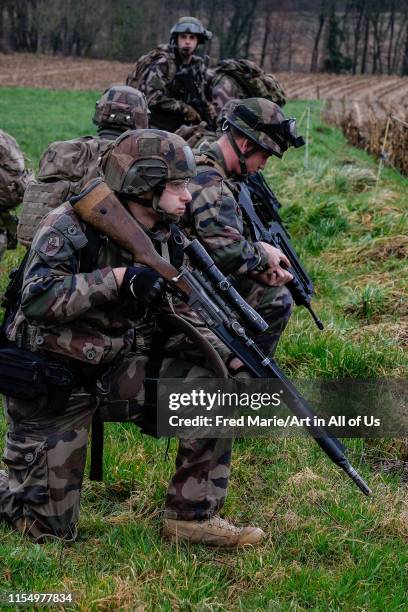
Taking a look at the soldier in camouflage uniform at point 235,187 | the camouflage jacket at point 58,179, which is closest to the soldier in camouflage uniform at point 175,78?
the camouflage jacket at point 58,179

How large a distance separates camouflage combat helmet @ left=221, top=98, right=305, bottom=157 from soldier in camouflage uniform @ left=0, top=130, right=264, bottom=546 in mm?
1218

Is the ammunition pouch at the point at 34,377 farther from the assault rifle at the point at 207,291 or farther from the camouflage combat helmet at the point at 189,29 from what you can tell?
the camouflage combat helmet at the point at 189,29

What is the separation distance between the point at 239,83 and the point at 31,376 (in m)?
6.71

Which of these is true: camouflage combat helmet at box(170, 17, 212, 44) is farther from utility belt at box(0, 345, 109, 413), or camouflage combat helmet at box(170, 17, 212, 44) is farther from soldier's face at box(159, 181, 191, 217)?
utility belt at box(0, 345, 109, 413)

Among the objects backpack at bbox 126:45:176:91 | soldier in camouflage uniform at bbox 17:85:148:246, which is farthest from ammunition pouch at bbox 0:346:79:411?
backpack at bbox 126:45:176:91

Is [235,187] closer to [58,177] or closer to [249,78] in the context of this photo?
[58,177]

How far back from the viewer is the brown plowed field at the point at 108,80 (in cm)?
4200

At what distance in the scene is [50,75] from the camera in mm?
47562

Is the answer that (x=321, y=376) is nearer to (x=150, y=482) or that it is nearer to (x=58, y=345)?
(x=150, y=482)

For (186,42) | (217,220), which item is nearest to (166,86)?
(186,42)

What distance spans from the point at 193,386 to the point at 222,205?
115cm

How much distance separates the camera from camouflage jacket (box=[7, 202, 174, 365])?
3637mm

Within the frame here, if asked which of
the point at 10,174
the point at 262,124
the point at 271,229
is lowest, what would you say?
the point at 271,229

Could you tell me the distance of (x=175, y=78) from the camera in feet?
31.4
